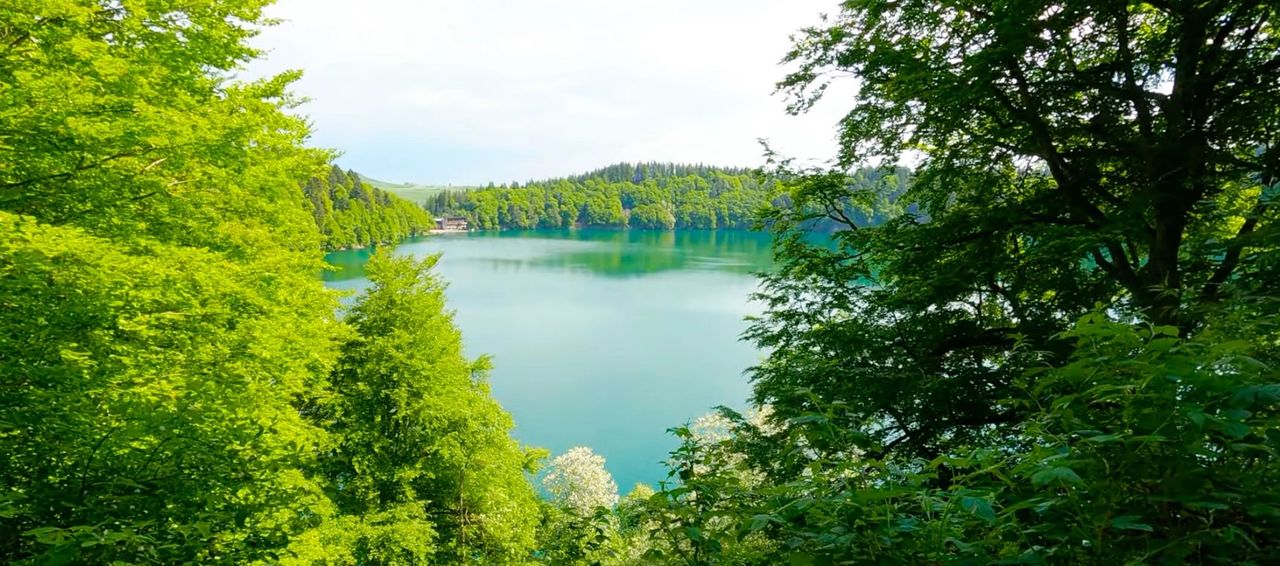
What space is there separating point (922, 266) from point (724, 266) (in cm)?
6337

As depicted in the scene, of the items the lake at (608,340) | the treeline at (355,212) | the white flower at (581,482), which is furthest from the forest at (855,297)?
the treeline at (355,212)

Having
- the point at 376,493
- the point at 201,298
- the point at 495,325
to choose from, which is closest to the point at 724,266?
the point at 495,325

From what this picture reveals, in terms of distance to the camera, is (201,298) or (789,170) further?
(789,170)

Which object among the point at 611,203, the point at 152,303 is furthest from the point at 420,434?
the point at 611,203

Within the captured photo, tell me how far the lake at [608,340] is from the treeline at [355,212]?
3.37 m

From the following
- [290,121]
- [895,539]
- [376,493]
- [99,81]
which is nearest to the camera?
[895,539]

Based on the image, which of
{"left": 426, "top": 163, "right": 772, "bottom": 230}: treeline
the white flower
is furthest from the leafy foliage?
{"left": 426, "top": 163, "right": 772, "bottom": 230}: treeline

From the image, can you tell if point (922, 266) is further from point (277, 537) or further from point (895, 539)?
point (277, 537)

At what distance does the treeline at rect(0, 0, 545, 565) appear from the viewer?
377 cm

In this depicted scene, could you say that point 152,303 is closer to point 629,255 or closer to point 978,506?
point 978,506

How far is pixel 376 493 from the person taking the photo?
11078 mm

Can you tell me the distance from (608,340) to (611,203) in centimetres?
10439

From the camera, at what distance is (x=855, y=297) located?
642cm

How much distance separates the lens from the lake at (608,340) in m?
23.9
